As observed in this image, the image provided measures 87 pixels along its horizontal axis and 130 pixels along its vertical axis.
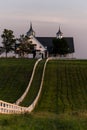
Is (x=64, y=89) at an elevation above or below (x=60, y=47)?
above

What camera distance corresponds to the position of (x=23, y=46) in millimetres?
167500

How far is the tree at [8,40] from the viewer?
552ft

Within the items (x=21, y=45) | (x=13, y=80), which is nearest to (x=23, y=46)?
(x=21, y=45)

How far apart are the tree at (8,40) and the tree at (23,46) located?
8.03ft

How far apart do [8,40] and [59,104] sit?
403ft

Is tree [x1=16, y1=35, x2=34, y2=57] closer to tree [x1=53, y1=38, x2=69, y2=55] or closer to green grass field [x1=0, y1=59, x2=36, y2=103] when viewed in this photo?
tree [x1=53, y1=38, x2=69, y2=55]

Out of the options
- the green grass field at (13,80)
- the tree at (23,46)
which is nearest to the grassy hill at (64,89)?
the green grass field at (13,80)

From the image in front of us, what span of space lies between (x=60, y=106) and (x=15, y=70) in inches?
1554

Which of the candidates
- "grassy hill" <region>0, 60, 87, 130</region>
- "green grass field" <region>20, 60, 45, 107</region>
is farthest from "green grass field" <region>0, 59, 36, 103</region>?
"grassy hill" <region>0, 60, 87, 130</region>

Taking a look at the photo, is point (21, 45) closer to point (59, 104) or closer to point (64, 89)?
point (64, 89)

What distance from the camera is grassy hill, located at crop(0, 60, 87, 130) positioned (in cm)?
1585

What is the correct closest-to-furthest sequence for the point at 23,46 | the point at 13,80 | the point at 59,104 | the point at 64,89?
the point at 59,104 < the point at 64,89 < the point at 13,80 < the point at 23,46

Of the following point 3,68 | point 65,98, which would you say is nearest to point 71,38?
point 3,68

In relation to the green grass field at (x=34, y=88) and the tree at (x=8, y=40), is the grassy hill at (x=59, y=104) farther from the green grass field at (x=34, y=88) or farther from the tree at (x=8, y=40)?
the tree at (x=8, y=40)
